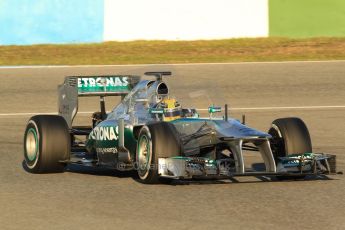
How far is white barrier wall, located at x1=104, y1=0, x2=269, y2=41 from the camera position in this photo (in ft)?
73.3

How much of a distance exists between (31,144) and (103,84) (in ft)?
4.55

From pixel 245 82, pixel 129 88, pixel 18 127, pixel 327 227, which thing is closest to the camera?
pixel 327 227

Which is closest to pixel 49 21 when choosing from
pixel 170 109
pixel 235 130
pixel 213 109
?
pixel 170 109

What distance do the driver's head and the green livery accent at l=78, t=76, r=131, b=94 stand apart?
1.51 meters

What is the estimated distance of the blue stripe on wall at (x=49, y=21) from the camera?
2223 cm

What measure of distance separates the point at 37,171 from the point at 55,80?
8982 millimetres

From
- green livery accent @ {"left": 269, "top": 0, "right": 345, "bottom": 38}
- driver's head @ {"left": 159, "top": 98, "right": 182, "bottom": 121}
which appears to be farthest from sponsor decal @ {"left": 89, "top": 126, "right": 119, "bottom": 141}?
green livery accent @ {"left": 269, "top": 0, "right": 345, "bottom": 38}

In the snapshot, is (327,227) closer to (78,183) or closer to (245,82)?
(78,183)

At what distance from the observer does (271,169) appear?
1018 cm

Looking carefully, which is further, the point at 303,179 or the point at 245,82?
the point at 245,82

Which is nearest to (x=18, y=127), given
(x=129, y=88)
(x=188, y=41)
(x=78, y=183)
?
(x=129, y=88)

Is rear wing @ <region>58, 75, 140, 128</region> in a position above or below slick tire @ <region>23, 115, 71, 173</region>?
above

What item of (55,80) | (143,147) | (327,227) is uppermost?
(55,80)

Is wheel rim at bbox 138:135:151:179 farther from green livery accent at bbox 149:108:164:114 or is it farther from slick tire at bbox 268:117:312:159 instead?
slick tire at bbox 268:117:312:159
